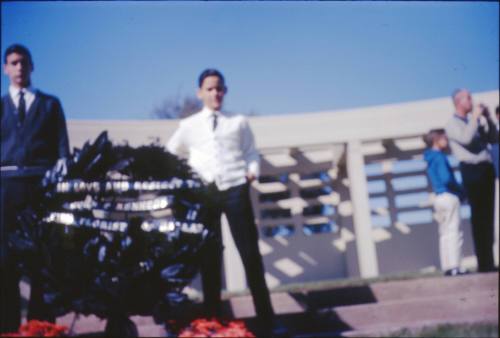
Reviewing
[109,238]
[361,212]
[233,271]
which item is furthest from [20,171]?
[361,212]

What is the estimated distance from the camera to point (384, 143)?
734 centimetres

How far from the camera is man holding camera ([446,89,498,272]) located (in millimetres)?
3838

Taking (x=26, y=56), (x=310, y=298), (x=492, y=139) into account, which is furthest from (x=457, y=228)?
(x=26, y=56)

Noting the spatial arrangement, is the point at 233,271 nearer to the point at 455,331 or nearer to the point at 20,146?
the point at 455,331

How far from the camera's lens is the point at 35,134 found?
8.60ft

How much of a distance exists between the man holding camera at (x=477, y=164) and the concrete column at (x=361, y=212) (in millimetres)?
2570

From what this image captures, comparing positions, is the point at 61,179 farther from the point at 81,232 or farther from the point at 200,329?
the point at 200,329

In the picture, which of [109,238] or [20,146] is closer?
[109,238]

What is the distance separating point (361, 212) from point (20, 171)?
5.45 metres

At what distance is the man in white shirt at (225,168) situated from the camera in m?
2.66

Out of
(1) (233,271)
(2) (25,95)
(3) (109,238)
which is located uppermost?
(2) (25,95)

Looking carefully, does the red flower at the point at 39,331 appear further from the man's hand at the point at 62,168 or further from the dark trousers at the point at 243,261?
the dark trousers at the point at 243,261

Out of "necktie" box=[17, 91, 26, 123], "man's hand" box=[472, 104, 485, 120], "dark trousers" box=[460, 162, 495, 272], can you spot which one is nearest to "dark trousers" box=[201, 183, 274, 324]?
"necktie" box=[17, 91, 26, 123]

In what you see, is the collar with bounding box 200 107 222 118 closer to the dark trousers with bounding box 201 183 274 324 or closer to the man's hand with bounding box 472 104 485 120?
the dark trousers with bounding box 201 183 274 324
